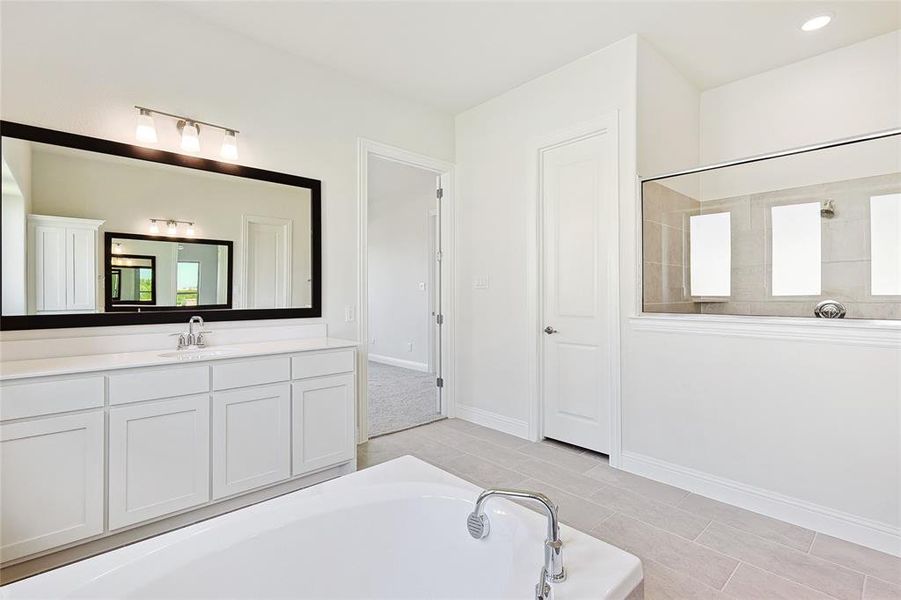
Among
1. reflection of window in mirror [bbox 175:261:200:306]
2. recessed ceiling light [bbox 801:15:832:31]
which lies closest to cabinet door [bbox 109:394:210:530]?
reflection of window in mirror [bbox 175:261:200:306]

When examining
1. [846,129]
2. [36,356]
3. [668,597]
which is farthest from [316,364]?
[846,129]

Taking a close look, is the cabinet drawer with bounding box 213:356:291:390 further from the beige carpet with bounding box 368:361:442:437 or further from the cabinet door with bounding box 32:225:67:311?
→ the beige carpet with bounding box 368:361:442:437

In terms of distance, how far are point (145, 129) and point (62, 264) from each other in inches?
33.3

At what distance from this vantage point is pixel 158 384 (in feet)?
6.73

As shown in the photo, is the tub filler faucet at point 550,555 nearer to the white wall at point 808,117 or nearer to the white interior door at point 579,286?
the white interior door at point 579,286

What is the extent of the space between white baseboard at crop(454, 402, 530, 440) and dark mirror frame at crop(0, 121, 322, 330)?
5.53 ft

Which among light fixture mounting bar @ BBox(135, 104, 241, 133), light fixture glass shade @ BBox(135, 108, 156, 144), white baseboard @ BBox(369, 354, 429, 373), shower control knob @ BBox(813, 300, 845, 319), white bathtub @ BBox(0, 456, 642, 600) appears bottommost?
white baseboard @ BBox(369, 354, 429, 373)

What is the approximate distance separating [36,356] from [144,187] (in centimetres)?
102

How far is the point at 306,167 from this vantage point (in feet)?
10.2

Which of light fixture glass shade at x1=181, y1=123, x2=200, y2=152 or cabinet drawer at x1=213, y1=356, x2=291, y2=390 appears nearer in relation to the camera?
cabinet drawer at x1=213, y1=356, x2=291, y2=390

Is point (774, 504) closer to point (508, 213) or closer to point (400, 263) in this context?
point (508, 213)

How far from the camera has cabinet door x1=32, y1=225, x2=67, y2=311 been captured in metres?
2.10

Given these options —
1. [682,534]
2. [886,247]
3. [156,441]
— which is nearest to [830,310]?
[886,247]

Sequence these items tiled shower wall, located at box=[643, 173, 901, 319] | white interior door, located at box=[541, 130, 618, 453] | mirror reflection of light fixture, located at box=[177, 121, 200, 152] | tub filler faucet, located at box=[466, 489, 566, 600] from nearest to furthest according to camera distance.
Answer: tub filler faucet, located at box=[466, 489, 566, 600], tiled shower wall, located at box=[643, 173, 901, 319], mirror reflection of light fixture, located at box=[177, 121, 200, 152], white interior door, located at box=[541, 130, 618, 453]
